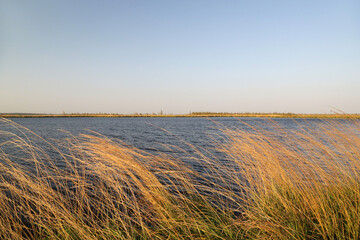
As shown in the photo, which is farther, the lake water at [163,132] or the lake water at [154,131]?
the lake water at [154,131]

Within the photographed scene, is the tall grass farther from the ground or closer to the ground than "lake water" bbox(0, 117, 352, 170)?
farther from the ground

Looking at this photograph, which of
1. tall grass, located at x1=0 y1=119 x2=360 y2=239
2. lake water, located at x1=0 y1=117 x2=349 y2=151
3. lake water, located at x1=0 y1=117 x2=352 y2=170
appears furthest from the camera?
lake water, located at x1=0 y1=117 x2=349 y2=151

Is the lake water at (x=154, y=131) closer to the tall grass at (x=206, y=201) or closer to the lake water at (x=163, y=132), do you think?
the lake water at (x=163, y=132)

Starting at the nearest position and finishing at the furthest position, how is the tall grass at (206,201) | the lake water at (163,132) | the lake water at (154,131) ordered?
the tall grass at (206,201) → the lake water at (163,132) → the lake water at (154,131)

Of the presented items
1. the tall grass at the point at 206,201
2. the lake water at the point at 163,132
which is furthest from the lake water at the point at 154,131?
the tall grass at the point at 206,201

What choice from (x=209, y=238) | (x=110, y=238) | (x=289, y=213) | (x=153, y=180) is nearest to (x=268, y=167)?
(x=289, y=213)

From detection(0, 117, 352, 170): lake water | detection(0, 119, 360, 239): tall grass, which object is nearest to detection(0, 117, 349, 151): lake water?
detection(0, 117, 352, 170): lake water

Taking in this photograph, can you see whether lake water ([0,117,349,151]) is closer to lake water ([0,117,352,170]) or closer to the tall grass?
lake water ([0,117,352,170])

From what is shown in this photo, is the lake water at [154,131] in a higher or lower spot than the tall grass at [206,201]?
lower

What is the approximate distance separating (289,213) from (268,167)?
968mm

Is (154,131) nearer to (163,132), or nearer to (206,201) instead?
(163,132)

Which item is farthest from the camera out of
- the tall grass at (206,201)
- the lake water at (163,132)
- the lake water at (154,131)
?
the lake water at (154,131)

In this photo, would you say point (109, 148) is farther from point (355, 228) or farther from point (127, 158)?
point (355, 228)

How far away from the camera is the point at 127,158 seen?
3742 millimetres
